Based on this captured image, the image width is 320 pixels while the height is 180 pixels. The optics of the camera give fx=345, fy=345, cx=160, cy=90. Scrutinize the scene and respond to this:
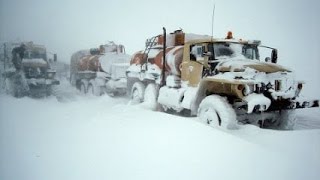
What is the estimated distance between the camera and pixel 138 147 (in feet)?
8.89

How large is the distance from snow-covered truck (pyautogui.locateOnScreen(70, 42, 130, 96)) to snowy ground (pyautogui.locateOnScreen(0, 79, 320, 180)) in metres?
0.50

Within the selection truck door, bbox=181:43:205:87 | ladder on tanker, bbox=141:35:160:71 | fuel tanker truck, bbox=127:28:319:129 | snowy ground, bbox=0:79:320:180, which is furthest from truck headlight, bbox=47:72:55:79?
truck door, bbox=181:43:205:87

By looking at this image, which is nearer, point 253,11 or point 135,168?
point 135,168

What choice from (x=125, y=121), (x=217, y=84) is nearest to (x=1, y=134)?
(x=125, y=121)

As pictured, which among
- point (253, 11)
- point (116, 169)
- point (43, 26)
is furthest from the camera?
point (43, 26)

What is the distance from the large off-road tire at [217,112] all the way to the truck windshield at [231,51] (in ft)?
1.60

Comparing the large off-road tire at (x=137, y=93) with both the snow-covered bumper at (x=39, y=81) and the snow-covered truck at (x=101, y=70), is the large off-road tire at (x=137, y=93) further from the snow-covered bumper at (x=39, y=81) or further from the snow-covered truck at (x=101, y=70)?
the snow-covered bumper at (x=39, y=81)

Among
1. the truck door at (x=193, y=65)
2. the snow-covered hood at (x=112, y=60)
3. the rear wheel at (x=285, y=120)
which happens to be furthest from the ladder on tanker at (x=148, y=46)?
the rear wheel at (x=285, y=120)

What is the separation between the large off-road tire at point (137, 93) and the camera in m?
3.90

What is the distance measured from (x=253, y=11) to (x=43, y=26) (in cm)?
188

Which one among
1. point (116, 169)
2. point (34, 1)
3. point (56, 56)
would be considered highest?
point (34, 1)

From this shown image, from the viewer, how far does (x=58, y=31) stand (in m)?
3.21

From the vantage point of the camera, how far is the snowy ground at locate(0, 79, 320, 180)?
2510 mm

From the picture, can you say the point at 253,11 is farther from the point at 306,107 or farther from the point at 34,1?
the point at 34,1
